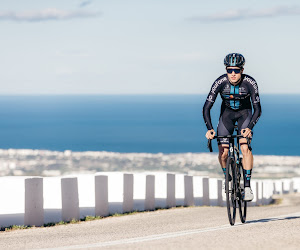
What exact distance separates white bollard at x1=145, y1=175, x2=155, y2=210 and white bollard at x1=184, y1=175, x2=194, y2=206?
2.09m

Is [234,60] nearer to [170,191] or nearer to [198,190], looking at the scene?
[170,191]

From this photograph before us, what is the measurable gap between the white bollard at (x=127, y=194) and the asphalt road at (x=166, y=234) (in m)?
0.81

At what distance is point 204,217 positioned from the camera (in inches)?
628

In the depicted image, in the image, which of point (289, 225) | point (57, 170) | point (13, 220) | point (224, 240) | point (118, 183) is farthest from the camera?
point (57, 170)

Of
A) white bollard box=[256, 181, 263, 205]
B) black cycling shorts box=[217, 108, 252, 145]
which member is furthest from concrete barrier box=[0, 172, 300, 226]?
white bollard box=[256, 181, 263, 205]

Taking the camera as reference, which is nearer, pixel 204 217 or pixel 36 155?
pixel 204 217

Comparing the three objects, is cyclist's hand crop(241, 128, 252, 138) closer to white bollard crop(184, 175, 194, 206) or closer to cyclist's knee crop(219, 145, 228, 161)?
cyclist's knee crop(219, 145, 228, 161)

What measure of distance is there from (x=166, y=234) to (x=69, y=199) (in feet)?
12.3

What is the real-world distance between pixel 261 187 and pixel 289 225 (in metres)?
25.1

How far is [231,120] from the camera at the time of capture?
1312cm

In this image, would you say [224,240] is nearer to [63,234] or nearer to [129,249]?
[129,249]

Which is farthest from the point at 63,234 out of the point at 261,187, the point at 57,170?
the point at 57,170

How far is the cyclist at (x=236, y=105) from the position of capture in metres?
12.8

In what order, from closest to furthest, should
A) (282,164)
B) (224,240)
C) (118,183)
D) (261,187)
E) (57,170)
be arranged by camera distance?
(224,240)
(118,183)
(261,187)
(57,170)
(282,164)
